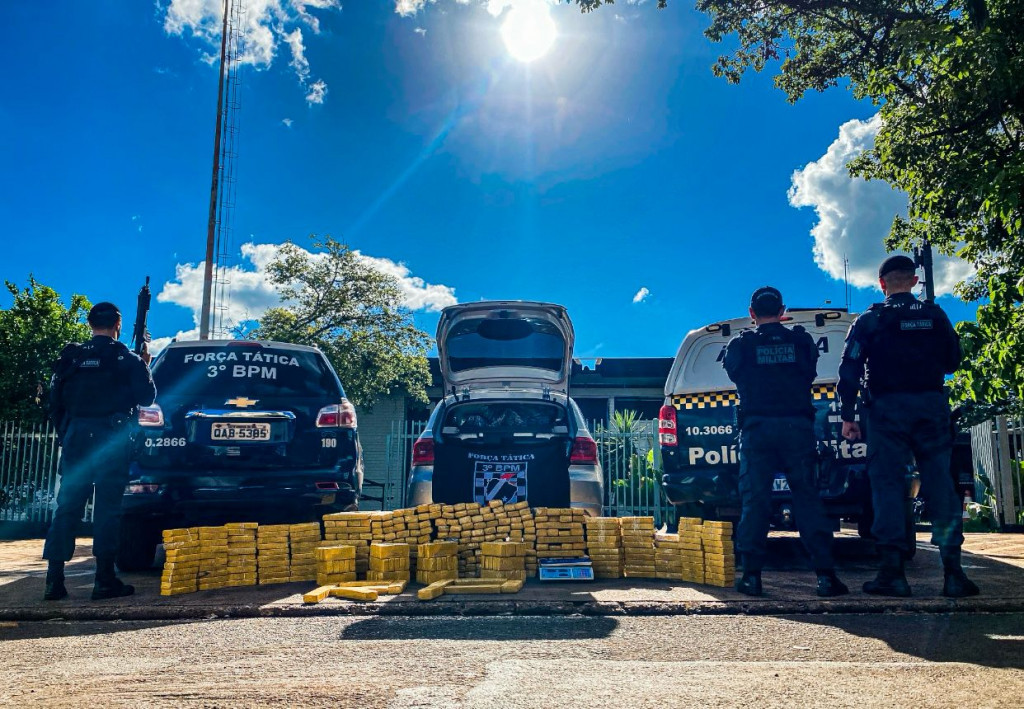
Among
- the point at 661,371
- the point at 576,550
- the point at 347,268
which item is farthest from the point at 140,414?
the point at 661,371

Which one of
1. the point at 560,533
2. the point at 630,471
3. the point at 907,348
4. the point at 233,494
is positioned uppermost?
the point at 907,348

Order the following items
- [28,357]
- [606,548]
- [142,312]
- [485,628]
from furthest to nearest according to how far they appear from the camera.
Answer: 1. [142,312]
2. [28,357]
3. [606,548]
4. [485,628]

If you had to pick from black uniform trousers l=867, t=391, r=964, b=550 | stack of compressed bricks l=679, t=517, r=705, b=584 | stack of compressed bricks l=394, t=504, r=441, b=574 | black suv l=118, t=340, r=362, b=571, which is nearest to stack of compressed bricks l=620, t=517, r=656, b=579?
stack of compressed bricks l=679, t=517, r=705, b=584

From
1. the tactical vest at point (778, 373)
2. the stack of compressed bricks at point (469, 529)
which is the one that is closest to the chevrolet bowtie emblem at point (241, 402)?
the stack of compressed bricks at point (469, 529)

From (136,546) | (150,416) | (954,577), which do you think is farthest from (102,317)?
(954,577)

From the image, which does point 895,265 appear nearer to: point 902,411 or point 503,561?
point 902,411

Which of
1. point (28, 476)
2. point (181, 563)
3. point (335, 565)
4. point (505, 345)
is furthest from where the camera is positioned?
point (28, 476)

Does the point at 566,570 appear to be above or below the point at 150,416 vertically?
below

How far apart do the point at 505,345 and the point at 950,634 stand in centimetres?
608

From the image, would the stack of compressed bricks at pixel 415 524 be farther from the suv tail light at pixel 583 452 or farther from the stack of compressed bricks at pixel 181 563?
the stack of compressed bricks at pixel 181 563

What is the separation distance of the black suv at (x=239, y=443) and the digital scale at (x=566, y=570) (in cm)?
168

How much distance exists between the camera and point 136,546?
684 cm

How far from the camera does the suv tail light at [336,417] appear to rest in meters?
6.45

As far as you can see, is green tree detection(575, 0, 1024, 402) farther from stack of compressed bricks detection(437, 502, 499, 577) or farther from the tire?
the tire
